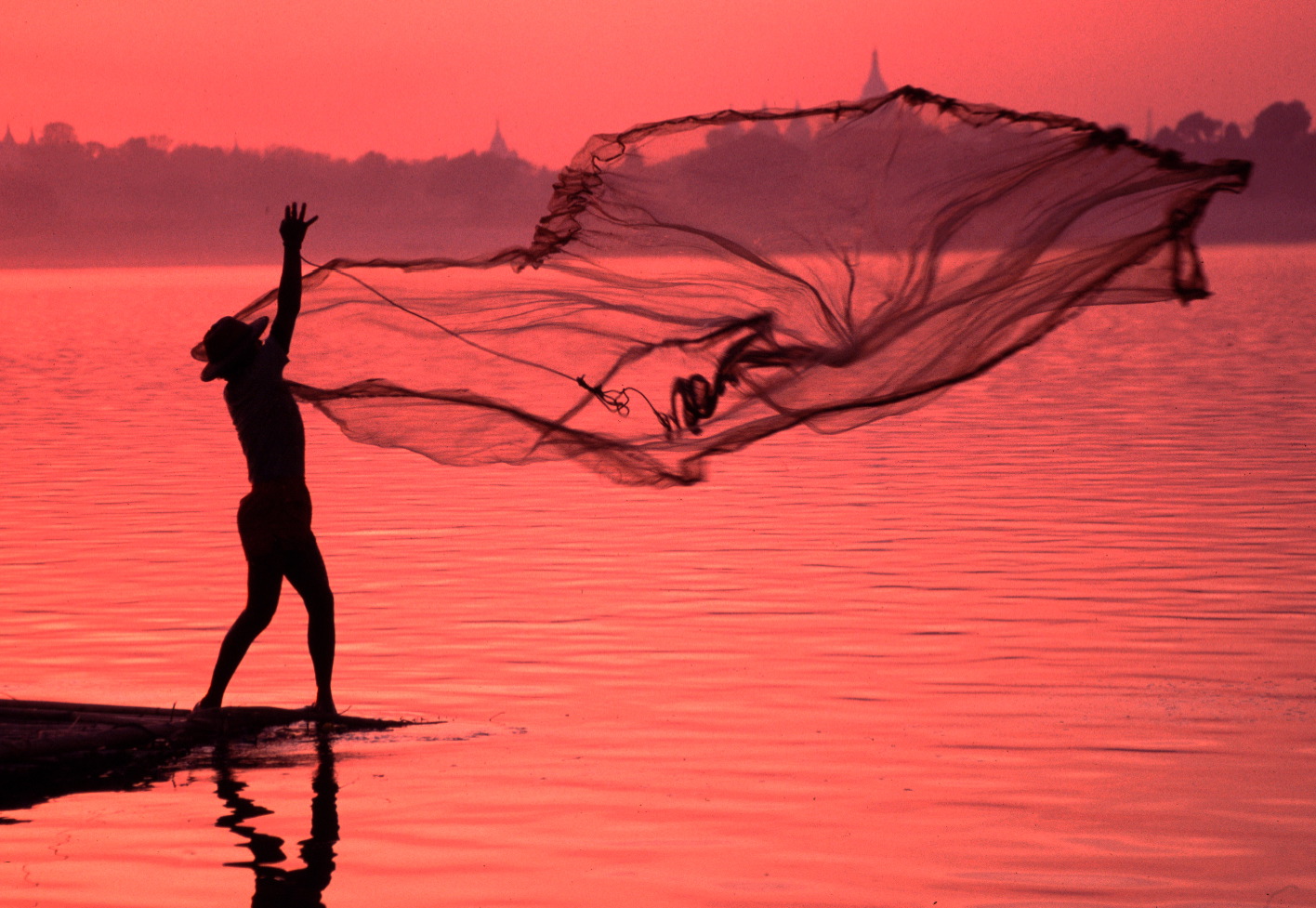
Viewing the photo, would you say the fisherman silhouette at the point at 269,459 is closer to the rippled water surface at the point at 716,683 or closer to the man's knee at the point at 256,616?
the man's knee at the point at 256,616

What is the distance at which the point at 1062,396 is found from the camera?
4012cm

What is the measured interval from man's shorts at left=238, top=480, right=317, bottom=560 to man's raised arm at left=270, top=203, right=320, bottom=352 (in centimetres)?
73

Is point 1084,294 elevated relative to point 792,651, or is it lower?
elevated

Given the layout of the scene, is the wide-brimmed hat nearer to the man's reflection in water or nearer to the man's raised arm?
the man's raised arm

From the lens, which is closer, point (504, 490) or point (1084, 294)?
point (1084, 294)

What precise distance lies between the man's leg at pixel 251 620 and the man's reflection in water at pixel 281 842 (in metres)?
0.33

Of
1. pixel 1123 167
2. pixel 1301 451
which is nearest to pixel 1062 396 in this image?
pixel 1301 451

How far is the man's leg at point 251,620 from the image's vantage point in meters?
9.48

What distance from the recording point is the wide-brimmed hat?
9203mm

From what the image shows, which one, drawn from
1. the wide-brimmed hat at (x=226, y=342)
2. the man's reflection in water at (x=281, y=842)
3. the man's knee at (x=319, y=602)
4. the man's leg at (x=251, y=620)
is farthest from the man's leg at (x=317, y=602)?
the wide-brimmed hat at (x=226, y=342)

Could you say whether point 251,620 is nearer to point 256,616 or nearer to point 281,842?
point 256,616

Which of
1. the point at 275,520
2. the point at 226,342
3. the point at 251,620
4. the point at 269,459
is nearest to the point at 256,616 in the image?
the point at 251,620

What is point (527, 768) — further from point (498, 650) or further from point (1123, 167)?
point (1123, 167)

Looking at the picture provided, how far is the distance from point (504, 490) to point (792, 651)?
11179 mm
